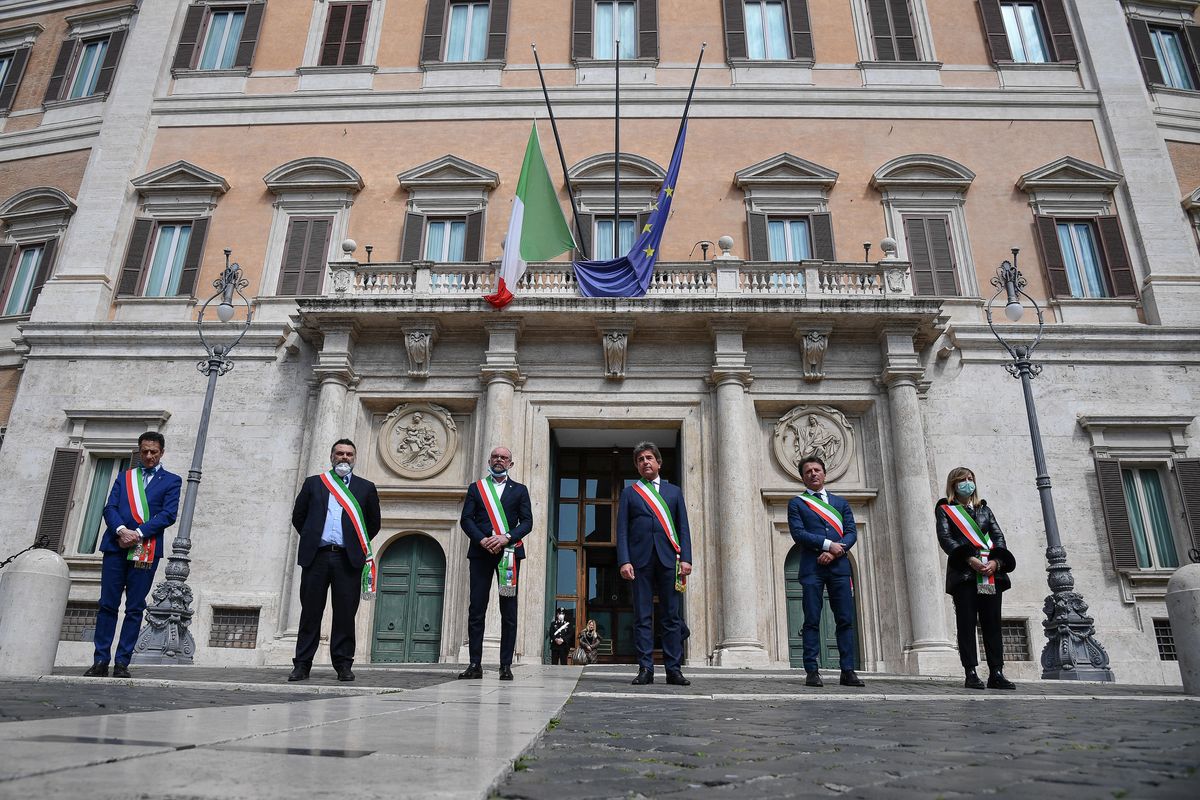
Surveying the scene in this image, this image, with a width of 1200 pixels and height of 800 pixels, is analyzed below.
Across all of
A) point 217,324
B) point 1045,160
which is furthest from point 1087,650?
point 217,324

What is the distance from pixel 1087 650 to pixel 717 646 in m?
4.70

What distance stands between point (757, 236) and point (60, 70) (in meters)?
15.5

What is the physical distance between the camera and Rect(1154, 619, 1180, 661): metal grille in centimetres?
1225

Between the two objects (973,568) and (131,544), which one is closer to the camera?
(131,544)

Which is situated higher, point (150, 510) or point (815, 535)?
point (150, 510)

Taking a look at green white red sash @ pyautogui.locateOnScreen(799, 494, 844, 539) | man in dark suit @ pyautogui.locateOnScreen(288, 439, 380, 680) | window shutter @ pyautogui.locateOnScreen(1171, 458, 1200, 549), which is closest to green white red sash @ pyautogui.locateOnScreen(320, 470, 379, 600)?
man in dark suit @ pyautogui.locateOnScreen(288, 439, 380, 680)

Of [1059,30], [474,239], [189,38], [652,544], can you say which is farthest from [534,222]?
[1059,30]

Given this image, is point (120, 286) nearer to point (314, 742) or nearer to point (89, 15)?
point (89, 15)

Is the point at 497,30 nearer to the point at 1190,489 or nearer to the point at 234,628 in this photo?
the point at 234,628

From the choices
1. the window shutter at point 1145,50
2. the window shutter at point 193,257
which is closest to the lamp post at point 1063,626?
the window shutter at point 1145,50

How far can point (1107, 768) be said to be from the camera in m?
2.24

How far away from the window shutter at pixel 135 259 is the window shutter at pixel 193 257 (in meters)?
0.78

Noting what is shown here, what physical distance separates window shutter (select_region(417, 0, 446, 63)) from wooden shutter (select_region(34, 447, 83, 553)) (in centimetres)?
996

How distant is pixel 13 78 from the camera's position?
18578 mm
